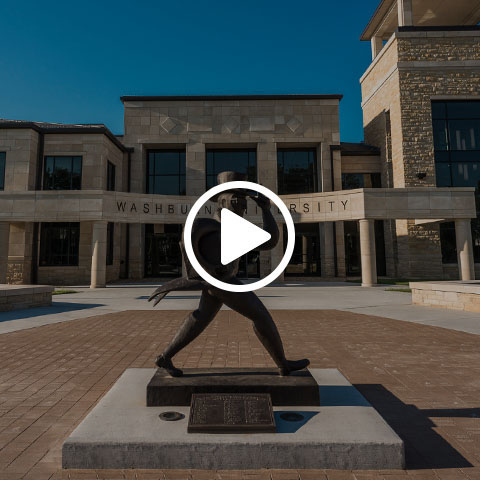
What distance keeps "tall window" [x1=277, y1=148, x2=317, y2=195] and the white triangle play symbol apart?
24.6 m

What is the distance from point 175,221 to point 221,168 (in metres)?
8.51

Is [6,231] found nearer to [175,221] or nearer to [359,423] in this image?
[175,221]

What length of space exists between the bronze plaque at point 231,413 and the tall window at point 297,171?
999 inches

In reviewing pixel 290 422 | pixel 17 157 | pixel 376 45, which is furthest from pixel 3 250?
pixel 376 45

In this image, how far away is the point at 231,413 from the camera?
10.2ft

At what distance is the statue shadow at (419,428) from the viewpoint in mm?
2877

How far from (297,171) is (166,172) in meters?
11.0

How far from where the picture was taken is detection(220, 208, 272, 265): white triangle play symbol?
3.63m

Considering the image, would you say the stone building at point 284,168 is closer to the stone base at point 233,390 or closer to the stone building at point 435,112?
the stone building at point 435,112

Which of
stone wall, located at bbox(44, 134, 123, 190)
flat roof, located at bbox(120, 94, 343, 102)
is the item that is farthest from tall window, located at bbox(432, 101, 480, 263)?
stone wall, located at bbox(44, 134, 123, 190)

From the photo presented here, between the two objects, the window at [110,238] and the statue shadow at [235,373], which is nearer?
the statue shadow at [235,373]

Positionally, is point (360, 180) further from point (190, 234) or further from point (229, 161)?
point (190, 234)

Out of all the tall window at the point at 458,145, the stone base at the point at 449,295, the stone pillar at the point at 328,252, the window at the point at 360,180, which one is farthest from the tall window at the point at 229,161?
the stone base at the point at 449,295

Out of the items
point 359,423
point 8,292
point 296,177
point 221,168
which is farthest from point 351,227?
point 359,423
